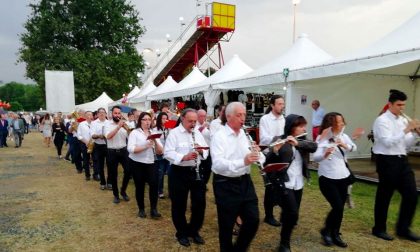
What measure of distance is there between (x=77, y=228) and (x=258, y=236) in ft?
9.55

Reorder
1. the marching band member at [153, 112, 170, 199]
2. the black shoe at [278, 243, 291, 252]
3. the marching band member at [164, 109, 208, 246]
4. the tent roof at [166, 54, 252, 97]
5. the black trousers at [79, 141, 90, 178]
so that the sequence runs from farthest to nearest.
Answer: the tent roof at [166, 54, 252, 97], the black trousers at [79, 141, 90, 178], the marching band member at [153, 112, 170, 199], the marching band member at [164, 109, 208, 246], the black shoe at [278, 243, 291, 252]

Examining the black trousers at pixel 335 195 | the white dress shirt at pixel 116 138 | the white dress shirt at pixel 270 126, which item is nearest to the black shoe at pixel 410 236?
the black trousers at pixel 335 195

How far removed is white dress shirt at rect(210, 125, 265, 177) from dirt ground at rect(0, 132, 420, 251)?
1.66 m

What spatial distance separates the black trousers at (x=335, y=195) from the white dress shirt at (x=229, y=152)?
141 cm

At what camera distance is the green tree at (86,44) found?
30.3 m

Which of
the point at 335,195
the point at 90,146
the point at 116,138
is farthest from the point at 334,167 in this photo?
the point at 90,146

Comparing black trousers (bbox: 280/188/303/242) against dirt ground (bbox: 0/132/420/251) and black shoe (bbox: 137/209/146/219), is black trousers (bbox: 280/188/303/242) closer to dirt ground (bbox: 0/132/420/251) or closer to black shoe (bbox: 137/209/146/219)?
dirt ground (bbox: 0/132/420/251)

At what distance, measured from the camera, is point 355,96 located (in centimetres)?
1112

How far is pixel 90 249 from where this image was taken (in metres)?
4.68

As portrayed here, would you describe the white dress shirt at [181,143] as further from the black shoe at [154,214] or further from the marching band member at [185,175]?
the black shoe at [154,214]

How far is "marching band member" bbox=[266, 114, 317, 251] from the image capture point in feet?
13.3

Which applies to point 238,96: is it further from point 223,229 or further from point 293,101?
point 223,229

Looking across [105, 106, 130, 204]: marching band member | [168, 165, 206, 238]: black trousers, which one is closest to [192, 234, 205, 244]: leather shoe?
[168, 165, 206, 238]: black trousers

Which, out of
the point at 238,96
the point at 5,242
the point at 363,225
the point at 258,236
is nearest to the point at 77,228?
the point at 5,242
